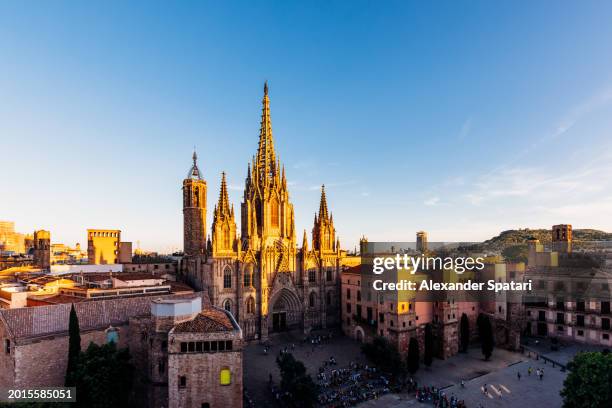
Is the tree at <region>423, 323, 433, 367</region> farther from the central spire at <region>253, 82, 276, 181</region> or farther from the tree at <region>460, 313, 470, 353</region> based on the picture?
the central spire at <region>253, 82, 276, 181</region>

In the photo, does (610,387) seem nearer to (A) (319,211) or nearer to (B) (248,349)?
(B) (248,349)

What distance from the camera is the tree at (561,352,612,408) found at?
25.9m

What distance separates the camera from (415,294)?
142 ft

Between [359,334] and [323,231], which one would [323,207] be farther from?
[359,334]

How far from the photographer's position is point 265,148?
5728 cm

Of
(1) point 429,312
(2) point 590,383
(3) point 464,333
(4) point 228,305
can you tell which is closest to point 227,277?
(4) point 228,305

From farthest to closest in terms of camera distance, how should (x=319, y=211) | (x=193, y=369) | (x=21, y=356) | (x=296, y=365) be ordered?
(x=319, y=211) < (x=296, y=365) < (x=21, y=356) < (x=193, y=369)

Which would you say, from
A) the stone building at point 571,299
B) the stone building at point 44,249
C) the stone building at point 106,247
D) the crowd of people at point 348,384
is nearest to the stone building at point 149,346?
the crowd of people at point 348,384

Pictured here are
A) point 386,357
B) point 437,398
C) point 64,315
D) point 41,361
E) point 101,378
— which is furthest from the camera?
point 386,357

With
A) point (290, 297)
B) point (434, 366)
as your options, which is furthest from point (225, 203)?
point (434, 366)

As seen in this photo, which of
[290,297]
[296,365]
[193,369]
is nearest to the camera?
[193,369]

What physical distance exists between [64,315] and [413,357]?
3348 cm

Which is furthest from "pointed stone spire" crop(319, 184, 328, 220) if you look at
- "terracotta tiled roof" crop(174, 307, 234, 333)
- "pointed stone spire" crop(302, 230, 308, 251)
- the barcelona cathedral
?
"terracotta tiled roof" crop(174, 307, 234, 333)

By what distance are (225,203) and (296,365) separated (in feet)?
86.9
